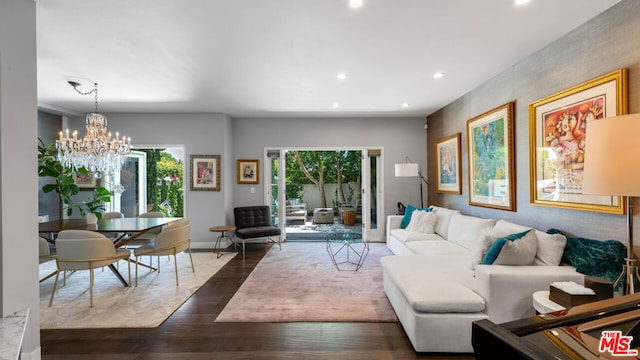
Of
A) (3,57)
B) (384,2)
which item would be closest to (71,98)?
(3,57)

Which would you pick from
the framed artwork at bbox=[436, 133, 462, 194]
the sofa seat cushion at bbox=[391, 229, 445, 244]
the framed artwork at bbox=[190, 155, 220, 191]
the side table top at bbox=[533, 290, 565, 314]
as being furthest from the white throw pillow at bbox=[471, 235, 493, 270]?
the framed artwork at bbox=[190, 155, 220, 191]

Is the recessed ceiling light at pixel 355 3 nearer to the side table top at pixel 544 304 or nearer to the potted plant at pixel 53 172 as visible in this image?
the side table top at pixel 544 304

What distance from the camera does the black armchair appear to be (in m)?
5.05

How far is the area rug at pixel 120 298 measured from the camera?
268cm

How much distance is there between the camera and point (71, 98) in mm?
4449

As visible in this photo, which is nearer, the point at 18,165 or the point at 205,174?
the point at 18,165

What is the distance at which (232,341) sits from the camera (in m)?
2.32

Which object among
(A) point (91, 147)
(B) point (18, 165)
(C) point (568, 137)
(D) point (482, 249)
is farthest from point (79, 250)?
(C) point (568, 137)

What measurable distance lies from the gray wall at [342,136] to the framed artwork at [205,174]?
54 centimetres

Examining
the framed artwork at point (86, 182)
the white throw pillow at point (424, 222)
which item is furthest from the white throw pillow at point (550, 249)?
the framed artwork at point (86, 182)

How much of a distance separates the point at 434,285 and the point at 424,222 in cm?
247

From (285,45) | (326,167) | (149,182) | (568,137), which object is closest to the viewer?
(568,137)

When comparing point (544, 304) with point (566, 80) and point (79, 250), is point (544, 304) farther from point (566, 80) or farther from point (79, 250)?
point (79, 250)

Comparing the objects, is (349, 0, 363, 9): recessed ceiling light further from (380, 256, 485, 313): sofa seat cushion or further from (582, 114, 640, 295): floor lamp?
(380, 256, 485, 313): sofa seat cushion
